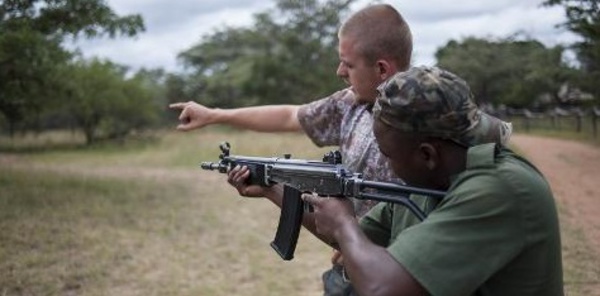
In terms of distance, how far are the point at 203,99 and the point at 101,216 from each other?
3275 centimetres

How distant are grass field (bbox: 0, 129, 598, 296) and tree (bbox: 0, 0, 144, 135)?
6.28ft

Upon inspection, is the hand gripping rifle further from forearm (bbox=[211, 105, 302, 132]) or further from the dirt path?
the dirt path

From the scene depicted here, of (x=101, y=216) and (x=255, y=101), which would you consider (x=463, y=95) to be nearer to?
(x=101, y=216)

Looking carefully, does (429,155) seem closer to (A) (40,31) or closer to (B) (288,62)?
(A) (40,31)

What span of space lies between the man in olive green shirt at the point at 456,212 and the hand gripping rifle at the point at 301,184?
0.09 metres

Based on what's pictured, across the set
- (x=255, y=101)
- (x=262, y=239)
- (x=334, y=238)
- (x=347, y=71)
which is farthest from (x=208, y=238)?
(x=255, y=101)

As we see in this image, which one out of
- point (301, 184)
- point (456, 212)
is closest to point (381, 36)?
point (301, 184)

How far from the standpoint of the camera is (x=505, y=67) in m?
16.1

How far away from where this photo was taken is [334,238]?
187 cm

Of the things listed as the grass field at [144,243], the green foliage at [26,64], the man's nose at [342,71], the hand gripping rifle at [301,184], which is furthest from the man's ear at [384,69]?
the green foliage at [26,64]

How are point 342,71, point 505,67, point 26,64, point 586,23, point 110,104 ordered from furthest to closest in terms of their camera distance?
point 110,104 < point 505,67 < point 26,64 < point 586,23 < point 342,71

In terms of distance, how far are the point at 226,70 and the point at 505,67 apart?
3044 centimetres

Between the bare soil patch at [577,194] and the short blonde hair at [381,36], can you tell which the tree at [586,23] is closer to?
the bare soil patch at [577,194]

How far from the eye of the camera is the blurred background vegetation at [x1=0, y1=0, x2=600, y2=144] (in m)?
10.9
